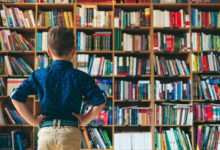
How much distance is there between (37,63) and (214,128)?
275cm

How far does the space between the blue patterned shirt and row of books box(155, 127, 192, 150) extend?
7.80 feet

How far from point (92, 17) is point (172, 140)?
84.1 inches

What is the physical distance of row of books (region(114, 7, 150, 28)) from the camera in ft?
11.5

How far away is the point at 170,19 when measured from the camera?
139 inches

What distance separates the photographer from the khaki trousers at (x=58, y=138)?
1.15 metres

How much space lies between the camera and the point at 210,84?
3.49 metres

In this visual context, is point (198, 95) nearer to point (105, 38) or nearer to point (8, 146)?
point (105, 38)

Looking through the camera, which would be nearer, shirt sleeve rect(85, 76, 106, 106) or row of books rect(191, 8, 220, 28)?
shirt sleeve rect(85, 76, 106, 106)

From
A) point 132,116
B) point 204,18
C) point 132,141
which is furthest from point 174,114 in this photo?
point 204,18

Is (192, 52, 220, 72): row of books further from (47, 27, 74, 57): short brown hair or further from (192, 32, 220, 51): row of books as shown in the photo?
(47, 27, 74, 57): short brown hair

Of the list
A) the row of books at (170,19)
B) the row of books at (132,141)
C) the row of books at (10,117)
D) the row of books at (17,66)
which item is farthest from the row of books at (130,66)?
the row of books at (10,117)

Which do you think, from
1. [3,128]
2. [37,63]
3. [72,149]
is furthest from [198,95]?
[3,128]

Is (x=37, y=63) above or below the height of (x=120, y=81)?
above

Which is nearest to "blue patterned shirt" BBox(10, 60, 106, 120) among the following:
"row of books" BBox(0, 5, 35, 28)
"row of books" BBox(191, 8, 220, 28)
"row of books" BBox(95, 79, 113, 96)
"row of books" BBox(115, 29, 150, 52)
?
"row of books" BBox(95, 79, 113, 96)
